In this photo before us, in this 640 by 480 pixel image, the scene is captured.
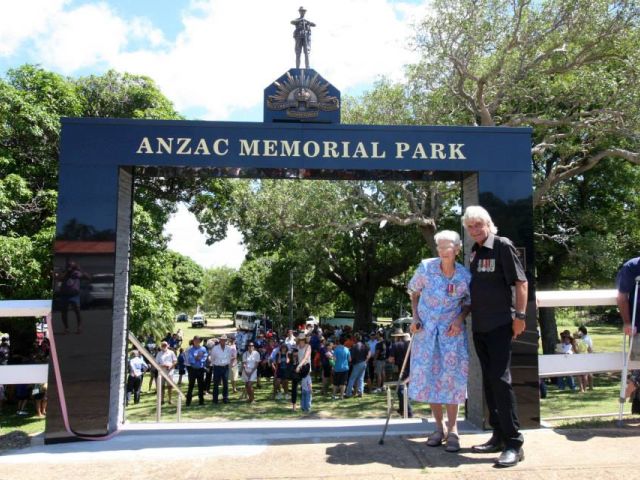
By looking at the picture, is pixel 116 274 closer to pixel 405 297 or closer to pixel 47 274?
pixel 47 274

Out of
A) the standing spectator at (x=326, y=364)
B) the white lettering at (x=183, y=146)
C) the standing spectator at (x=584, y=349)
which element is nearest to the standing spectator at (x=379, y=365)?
the standing spectator at (x=326, y=364)

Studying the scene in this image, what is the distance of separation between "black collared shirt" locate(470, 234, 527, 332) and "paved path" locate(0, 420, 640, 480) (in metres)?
0.91

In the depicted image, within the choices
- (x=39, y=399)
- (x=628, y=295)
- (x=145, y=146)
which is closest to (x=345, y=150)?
(x=145, y=146)

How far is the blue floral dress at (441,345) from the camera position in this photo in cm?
388

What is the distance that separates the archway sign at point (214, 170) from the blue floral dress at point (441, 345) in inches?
64.9

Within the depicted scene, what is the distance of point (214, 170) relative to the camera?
570 centimetres

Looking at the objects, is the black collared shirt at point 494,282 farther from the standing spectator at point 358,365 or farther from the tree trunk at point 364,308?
the tree trunk at point 364,308

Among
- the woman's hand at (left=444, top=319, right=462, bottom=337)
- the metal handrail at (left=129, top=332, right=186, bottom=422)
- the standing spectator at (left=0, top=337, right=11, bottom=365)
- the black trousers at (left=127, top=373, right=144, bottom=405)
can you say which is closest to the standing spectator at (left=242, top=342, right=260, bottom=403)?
the black trousers at (left=127, top=373, right=144, bottom=405)

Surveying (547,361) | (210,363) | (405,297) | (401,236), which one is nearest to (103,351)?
(547,361)

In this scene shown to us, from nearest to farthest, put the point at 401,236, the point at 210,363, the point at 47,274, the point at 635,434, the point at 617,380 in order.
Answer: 1. the point at 635,434
2. the point at 47,274
3. the point at 210,363
4. the point at 617,380
5. the point at 401,236

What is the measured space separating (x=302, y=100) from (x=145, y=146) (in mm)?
1680

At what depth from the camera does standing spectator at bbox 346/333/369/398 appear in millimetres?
14836

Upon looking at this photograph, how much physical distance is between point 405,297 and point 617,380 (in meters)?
22.9

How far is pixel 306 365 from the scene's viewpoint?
12.5m
